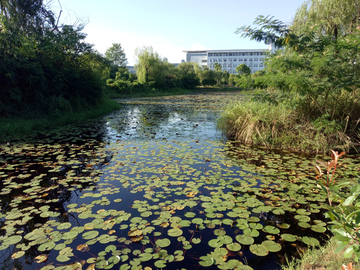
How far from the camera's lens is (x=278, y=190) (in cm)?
408

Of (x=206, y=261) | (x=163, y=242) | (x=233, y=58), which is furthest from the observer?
(x=233, y=58)

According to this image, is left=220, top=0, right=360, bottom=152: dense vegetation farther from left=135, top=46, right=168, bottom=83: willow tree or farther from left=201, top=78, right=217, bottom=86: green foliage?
left=201, top=78, right=217, bottom=86: green foliage

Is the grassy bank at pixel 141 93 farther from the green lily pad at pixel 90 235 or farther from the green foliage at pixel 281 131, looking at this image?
the green lily pad at pixel 90 235

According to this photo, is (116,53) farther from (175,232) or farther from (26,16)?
(175,232)

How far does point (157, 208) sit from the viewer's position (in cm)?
342

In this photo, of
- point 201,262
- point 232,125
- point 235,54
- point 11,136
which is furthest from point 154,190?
point 235,54

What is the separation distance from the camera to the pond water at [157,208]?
8.20 feet

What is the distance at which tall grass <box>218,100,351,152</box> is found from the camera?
616 centimetres

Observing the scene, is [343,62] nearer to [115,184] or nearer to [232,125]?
[232,125]

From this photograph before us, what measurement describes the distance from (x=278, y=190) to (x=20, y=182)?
4.84 m

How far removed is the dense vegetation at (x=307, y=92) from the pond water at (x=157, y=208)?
89 cm

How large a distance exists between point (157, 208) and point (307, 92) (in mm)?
5286

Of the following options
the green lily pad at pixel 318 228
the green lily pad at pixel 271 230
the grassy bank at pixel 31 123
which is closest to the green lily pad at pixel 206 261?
the green lily pad at pixel 271 230

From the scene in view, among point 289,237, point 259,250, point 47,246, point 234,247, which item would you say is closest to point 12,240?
point 47,246
